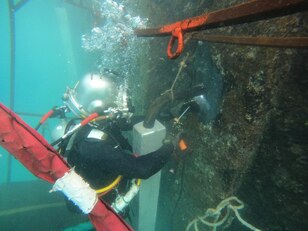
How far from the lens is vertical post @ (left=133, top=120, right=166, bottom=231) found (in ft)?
10.1

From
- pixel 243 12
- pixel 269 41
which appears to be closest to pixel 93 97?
pixel 269 41

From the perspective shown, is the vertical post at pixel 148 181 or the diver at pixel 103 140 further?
the vertical post at pixel 148 181

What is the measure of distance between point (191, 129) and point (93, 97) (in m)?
1.25

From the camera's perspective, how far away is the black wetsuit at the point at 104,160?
2654 mm

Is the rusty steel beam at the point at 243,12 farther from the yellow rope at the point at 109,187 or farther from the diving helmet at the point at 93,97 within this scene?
the yellow rope at the point at 109,187

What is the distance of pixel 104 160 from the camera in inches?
105

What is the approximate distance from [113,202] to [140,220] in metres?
0.91

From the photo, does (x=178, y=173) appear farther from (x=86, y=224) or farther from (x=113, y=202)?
(x=86, y=224)

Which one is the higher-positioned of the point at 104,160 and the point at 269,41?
the point at 269,41

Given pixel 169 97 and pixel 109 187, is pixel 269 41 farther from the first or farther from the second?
pixel 109 187

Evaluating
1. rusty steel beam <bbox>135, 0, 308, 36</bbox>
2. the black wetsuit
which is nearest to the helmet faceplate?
the black wetsuit

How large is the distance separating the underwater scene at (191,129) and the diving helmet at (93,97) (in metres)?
0.01

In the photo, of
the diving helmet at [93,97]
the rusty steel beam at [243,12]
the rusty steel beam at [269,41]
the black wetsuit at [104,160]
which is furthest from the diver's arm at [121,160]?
the rusty steel beam at [243,12]

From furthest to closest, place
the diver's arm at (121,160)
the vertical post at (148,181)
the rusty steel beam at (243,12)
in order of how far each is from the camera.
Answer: the vertical post at (148,181) < the diver's arm at (121,160) < the rusty steel beam at (243,12)
